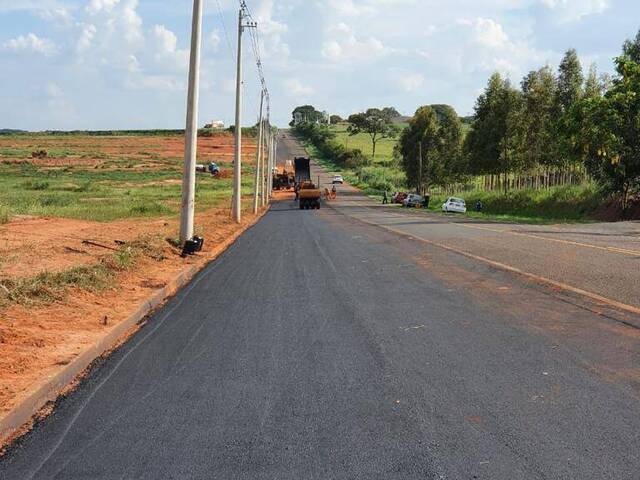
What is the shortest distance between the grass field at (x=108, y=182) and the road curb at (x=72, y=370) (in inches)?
606

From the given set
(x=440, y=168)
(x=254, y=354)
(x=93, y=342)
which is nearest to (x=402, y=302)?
(x=254, y=354)

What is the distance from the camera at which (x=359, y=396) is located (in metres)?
5.97

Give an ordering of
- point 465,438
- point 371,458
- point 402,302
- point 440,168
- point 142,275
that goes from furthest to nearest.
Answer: point 440,168 < point 142,275 < point 402,302 < point 465,438 < point 371,458

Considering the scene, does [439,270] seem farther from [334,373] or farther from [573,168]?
[573,168]

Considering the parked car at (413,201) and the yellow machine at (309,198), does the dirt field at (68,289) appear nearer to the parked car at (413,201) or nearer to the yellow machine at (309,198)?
the yellow machine at (309,198)

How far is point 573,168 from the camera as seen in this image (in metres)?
55.4

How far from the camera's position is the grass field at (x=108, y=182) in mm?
36656

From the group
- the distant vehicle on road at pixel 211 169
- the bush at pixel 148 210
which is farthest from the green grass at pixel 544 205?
the distant vehicle on road at pixel 211 169

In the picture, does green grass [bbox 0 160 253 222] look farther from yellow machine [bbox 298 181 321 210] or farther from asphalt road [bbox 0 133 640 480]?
asphalt road [bbox 0 133 640 480]

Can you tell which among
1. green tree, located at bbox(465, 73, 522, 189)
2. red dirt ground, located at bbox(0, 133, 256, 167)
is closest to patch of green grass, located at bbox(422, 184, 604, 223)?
green tree, located at bbox(465, 73, 522, 189)

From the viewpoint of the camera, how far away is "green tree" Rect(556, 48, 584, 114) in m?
49.9

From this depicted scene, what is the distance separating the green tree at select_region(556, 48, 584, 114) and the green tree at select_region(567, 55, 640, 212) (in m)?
9.17

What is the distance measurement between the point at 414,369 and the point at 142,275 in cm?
802

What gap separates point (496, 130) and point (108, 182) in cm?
3847
